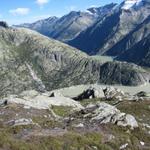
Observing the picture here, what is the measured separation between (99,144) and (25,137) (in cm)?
768

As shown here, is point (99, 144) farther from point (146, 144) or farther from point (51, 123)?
point (51, 123)

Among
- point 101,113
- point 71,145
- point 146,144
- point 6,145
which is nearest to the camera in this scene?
point 6,145

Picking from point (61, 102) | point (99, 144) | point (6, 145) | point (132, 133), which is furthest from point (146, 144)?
point (61, 102)

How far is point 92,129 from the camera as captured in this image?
51.3 metres

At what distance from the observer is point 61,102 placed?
14375 cm

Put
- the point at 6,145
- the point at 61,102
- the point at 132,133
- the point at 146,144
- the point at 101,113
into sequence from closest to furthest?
the point at 6,145 → the point at 146,144 → the point at 132,133 → the point at 101,113 → the point at 61,102

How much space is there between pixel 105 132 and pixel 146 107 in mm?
47603

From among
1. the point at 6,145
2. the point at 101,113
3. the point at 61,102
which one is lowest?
the point at 61,102

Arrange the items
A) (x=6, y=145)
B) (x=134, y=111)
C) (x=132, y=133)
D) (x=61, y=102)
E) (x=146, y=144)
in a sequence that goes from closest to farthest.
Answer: (x=6, y=145) → (x=146, y=144) → (x=132, y=133) → (x=134, y=111) → (x=61, y=102)

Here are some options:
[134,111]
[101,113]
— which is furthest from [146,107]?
[101,113]

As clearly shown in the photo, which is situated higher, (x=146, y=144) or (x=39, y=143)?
(x=39, y=143)

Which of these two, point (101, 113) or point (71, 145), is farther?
point (101, 113)

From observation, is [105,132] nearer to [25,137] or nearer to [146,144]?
[146,144]

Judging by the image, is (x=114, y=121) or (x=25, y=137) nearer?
(x=25, y=137)
